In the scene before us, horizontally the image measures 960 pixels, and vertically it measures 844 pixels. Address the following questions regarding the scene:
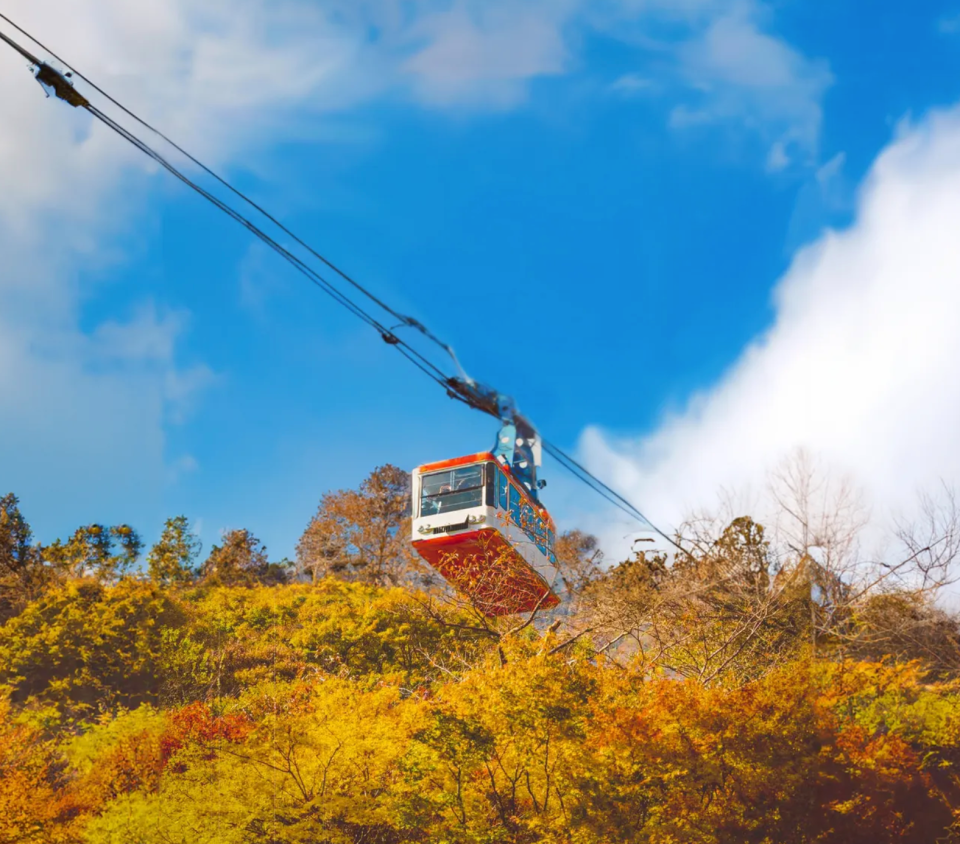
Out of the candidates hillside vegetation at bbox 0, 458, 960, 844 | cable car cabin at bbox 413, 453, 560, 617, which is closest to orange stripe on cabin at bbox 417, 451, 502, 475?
cable car cabin at bbox 413, 453, 560, 617

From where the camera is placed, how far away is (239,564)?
42.4 m

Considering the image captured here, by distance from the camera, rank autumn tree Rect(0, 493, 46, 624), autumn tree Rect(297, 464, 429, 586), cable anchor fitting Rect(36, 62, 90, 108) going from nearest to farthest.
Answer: cable anchor fitting Rect(36, 62, 90, 108) < autumn tree Rect(0, 493, 46, 624) < autumn tree Rect(297, 464, 429, 586)

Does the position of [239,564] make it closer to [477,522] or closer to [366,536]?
[366,536]

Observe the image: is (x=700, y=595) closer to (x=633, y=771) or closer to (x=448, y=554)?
(x=448, y=554)

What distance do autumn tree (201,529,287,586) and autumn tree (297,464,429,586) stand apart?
2212 millimetres

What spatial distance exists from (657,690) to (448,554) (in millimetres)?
10849

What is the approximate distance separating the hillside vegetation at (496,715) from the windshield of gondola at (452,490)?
3806mm

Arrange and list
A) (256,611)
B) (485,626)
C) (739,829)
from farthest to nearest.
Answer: (256,611)
(485,626)
(739,829)

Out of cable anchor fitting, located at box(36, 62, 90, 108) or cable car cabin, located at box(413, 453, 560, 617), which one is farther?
cable car cabin, located at box(413, 453, 560, 617)

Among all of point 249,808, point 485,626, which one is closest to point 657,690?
point 485,626

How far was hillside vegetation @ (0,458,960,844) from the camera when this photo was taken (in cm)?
1277

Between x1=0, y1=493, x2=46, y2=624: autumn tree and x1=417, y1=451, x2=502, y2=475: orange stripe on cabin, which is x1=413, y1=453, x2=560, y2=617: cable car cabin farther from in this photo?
x1=0, y1=493, x2=46, y2=624: autumn tree

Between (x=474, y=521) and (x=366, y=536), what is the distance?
20625 millimetres

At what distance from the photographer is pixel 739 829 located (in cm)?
1348
